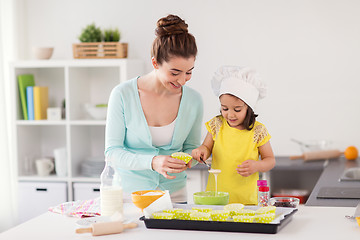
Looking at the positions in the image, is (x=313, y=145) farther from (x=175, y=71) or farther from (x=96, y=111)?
(x=175, y=71)

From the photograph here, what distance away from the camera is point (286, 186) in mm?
4414

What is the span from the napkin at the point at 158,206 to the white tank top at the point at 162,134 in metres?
0.53

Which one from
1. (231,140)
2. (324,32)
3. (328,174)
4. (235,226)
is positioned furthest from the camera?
(324,32)

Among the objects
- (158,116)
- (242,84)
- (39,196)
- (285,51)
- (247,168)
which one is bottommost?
(39,196)

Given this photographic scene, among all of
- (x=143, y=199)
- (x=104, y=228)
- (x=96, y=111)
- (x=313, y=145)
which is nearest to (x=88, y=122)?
(x=96, y=111)

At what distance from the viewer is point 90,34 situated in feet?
14.2

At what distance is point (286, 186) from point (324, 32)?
123 cm

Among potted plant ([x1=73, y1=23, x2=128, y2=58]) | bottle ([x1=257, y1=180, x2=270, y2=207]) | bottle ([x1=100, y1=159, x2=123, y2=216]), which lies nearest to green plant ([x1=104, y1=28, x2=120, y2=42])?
potted plant ([x1=73, y1=23, x2=128, y2=58])

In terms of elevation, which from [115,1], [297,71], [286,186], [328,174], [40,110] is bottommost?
[286,186]

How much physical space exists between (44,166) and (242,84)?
7.94 feet

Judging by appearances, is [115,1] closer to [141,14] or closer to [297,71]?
[141,14]

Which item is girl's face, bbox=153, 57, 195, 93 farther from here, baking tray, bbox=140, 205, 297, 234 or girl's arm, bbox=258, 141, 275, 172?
baking tray, bbox=140, 205, 297, 234

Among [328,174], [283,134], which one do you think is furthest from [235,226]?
[283,134]

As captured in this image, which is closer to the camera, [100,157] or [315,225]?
[315,225]
